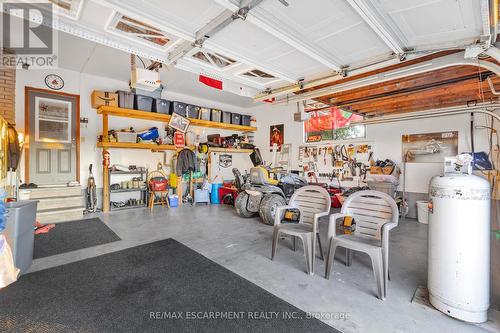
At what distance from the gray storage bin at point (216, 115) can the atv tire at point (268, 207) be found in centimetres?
365

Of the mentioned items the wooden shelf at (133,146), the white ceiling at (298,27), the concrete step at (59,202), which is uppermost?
the white ceiling at (298,27)

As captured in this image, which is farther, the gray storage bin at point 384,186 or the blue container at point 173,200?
the blue container at point 173,200

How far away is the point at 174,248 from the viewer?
3402 mm

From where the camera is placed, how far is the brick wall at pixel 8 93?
183 inches

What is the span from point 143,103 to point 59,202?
2.93m

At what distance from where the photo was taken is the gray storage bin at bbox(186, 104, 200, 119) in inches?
269

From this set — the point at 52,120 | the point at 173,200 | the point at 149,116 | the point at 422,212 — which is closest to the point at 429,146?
the point at 422,212

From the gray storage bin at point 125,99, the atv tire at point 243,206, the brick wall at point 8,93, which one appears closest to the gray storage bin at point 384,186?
the atv tire at point 243,206

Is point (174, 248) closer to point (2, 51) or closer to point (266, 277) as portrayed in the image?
point (266, 277)

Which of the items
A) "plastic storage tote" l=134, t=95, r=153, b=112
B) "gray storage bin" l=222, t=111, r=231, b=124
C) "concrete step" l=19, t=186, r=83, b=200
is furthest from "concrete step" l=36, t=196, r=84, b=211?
"gray storage bin" l=222, t=111, r=231, b=124

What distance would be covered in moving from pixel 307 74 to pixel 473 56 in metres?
1.31

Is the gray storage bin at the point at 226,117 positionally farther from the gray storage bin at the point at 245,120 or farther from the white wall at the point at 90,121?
the white wall at the point at 90,121

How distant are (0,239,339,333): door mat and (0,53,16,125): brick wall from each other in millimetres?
3959

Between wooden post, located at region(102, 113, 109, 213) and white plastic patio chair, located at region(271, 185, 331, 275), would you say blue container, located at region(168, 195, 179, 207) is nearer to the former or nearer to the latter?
wooden post, located at region(102, 113, 109, 213)
